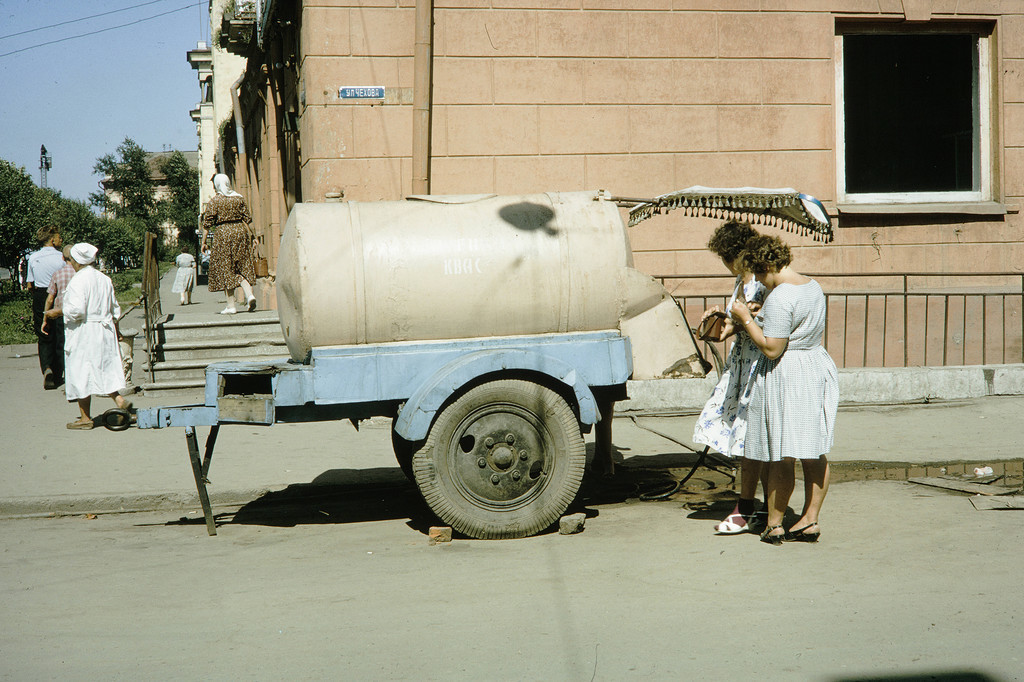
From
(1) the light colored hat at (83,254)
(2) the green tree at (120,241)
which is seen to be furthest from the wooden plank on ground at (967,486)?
(2) the green tree at (120,241)

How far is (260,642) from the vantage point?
3605 mm

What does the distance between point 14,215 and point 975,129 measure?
117ft

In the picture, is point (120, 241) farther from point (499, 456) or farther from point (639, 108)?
point (499, 456)

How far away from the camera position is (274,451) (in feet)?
24.3

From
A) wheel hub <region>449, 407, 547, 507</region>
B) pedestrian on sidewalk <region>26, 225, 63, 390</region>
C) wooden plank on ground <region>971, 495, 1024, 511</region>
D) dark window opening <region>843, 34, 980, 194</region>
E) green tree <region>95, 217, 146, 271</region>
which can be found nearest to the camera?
wheel hub <region>449, 407, 547, 507</region>

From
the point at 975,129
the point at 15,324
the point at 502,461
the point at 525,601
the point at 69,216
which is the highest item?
the point at 69,216

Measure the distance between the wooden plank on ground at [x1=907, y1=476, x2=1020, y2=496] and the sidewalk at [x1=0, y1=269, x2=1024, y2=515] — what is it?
0.44m

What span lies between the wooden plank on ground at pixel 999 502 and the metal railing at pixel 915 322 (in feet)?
13.0

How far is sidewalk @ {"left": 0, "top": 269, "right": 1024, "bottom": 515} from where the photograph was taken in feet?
20.5

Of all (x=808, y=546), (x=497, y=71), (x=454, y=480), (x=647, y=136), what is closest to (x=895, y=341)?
(x=647, y=136)

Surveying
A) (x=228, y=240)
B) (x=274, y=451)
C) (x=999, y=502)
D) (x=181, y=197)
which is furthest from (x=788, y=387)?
(x=181, y=197)

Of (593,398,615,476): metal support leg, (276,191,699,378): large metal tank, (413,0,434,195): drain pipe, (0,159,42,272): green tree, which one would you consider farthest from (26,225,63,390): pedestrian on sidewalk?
(0,159,42,272): green tree

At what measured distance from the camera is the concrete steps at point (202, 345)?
33.3 feet

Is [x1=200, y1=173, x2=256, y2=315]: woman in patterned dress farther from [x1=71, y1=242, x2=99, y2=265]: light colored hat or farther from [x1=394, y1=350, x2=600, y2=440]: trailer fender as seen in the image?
[x1=394, y1=350, x2=600, y2=440]: trailer fender
